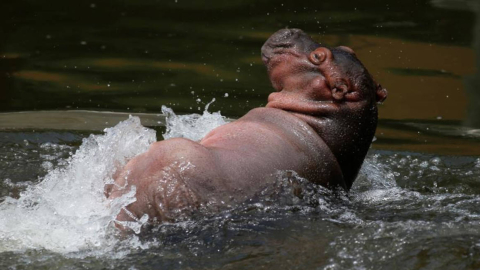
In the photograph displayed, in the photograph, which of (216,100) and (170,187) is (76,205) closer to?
(170,187)

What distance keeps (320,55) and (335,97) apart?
0.30m

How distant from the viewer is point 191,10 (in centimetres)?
917

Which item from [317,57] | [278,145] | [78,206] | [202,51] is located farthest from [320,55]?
[202,51]

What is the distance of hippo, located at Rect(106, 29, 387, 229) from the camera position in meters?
4.80

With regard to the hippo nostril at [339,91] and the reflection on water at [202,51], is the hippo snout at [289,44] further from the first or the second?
→ the reflection on water at [202,51]

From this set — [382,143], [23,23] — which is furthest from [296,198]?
[23,23]

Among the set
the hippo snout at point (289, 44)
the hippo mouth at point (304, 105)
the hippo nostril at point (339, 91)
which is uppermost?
the hippo snout at point (289, 44)

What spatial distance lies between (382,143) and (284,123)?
2464 millimetres

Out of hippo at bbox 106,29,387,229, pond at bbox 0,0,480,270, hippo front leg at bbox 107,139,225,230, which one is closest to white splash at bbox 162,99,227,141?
pond at bbox 0,0,480,270

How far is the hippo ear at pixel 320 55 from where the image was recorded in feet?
19.2

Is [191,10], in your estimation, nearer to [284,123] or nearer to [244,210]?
[284,123]

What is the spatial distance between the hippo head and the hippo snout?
0.01 meters

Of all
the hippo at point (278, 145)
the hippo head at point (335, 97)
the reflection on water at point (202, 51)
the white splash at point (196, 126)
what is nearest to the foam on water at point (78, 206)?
the hippo at point (278, 145)

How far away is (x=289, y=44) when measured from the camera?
6.07 meters
